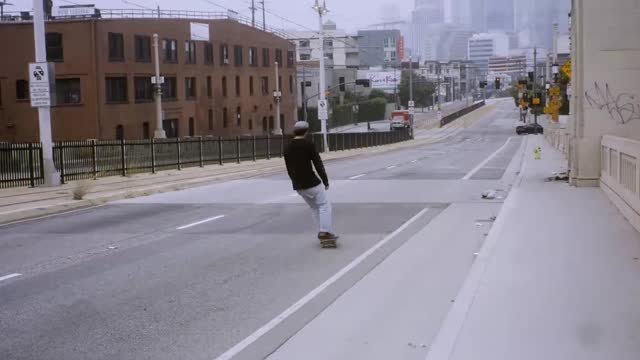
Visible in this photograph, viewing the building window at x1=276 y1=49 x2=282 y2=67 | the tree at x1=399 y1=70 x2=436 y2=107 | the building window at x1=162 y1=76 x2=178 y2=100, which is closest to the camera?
the building window at x1=162 y1=76 x2=178 y2=100

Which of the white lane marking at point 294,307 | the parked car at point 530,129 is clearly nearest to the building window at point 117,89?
the white lane marking at point 294,307

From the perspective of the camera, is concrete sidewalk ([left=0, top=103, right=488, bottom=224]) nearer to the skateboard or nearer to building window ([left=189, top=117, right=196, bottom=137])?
the skateboard

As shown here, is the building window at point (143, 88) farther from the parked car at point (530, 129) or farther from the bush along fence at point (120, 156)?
the parked car at point (530, 129)

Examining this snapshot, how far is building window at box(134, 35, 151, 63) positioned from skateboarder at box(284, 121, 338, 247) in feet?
172

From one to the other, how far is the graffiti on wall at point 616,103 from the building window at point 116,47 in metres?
46.0

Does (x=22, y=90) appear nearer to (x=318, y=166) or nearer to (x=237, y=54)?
(x=237, y=54)

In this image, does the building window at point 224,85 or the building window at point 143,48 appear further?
the building window at point 224,85

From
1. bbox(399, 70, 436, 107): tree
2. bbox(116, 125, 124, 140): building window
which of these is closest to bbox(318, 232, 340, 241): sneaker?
bbox(116, 125, 124, 140): building window

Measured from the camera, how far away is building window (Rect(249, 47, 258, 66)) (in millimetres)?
80312

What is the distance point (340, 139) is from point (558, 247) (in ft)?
166

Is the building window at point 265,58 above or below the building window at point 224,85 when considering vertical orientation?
above

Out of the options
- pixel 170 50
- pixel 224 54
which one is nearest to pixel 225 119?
pixel 224 54

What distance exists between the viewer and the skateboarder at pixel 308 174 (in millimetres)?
11547

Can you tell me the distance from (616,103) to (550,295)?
1066cm
